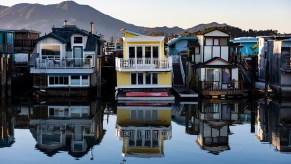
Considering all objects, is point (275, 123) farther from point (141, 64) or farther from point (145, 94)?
point (141, 64)

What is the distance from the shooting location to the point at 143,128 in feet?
96.3

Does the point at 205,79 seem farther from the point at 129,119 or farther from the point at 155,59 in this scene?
the point at 129,119

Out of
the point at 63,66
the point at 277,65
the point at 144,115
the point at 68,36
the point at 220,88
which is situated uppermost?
the point at 68,36

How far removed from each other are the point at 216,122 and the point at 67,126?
9818mm

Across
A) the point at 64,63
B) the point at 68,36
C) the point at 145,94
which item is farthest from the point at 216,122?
the point at 68,36

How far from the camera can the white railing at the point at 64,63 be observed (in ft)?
146

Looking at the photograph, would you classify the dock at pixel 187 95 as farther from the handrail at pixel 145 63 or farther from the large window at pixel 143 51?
the large window at pixel 143 51

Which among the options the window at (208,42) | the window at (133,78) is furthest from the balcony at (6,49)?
the window at (208,42)

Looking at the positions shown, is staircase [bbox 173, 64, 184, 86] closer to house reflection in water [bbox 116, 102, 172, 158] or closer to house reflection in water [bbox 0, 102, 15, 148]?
house reflection in water [bbox 116, 102, 172, 158]

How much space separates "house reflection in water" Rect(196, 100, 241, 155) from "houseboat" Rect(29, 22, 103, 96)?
11632 mm

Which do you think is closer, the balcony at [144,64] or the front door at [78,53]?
the balcony at [144,64]

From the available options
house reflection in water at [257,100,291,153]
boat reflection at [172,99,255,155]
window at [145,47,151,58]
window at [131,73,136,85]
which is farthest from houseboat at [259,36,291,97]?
window at [131,73,136,85]

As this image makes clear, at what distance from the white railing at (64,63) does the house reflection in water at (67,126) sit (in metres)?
3.91

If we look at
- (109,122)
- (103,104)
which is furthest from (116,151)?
(103,104)
